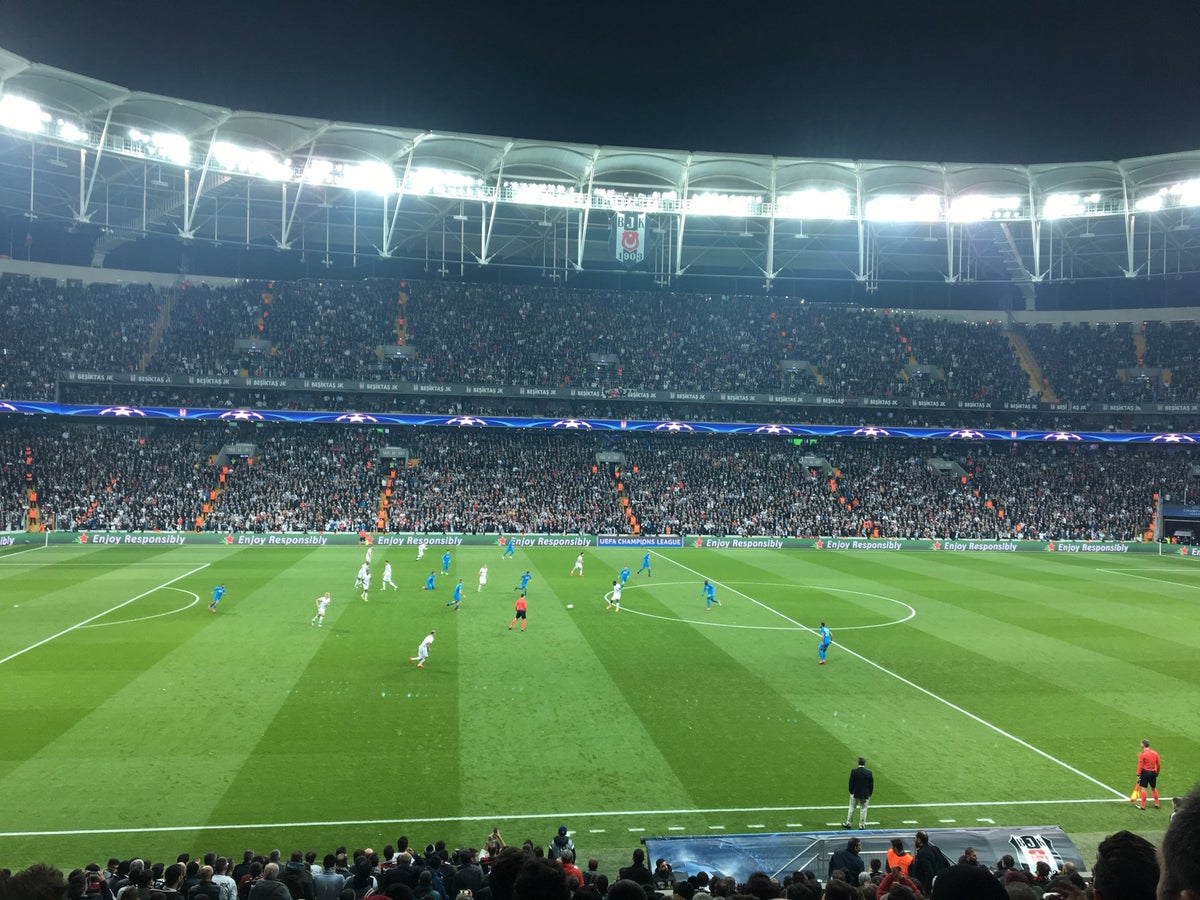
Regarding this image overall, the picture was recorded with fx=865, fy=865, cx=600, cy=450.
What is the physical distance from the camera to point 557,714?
19.1 m

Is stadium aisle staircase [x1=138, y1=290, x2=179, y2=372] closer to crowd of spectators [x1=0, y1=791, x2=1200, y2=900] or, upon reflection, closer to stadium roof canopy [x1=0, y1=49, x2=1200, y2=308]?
stadium roof canopy [x1=0, y1=49, x2=1200, y2=308]

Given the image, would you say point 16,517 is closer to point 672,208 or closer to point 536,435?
point 536,435

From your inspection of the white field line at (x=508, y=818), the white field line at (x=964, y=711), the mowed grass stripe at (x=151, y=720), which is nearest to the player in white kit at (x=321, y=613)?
the mowed grass stripe at (x=151, y=720)

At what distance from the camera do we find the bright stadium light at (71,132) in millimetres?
Result: 47281

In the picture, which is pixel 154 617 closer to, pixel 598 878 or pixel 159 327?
pixel 598 878

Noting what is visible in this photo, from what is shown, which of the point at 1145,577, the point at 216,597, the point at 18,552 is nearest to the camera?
the point at 216,597

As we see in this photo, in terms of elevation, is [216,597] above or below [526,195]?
below

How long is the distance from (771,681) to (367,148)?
4342 centimetres

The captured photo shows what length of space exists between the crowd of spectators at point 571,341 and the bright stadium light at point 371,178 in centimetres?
1307

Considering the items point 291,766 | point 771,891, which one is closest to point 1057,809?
point 771,891

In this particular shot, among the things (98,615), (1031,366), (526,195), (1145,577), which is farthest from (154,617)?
(1031,366)

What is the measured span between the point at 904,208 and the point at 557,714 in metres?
52.2

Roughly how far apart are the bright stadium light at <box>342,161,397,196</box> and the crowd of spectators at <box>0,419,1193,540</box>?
55.6ft

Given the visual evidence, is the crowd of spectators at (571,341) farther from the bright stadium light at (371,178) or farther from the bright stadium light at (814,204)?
the bright stadium light at (371,178)
